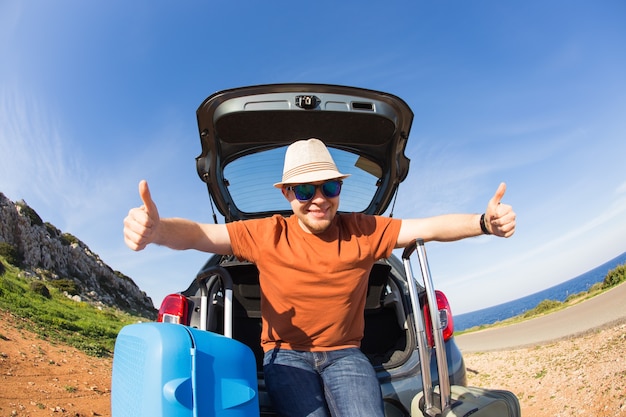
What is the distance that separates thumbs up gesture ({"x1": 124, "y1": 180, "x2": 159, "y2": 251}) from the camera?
1.71 m

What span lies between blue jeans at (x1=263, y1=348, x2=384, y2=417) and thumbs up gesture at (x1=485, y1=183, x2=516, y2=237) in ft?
3.05

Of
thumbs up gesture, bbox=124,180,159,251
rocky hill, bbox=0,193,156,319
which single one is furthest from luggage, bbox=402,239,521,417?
rocky hill, bbox=0,193,156,319

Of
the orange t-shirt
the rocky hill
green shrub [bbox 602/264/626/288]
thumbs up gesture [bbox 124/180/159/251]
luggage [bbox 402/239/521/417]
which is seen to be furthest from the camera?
the rocky hill

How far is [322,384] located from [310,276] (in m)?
0.54

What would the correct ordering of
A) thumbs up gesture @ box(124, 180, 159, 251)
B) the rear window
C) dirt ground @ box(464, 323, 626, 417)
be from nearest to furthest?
thumbs up gesture @ box(124, 180, 159, 251), the rear window, dirt ground @ box(464, 323, 626, 417)

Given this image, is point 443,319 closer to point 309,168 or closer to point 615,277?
point 309,168

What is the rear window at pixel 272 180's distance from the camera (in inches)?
131

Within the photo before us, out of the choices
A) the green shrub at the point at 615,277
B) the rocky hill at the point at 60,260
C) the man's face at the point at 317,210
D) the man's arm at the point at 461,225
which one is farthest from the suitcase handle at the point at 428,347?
the rocky hill at the point at 60,260

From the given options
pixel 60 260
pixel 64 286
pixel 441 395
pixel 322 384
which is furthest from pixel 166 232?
pixel 60 260

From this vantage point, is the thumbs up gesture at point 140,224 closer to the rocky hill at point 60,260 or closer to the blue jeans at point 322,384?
the blue jeans at point 322,384

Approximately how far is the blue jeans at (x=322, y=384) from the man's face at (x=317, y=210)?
0.65 meters

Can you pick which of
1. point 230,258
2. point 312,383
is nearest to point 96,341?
point 230,258

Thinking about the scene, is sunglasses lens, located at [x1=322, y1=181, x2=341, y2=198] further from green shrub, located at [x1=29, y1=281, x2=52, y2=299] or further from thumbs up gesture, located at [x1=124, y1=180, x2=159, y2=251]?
green shrub, located at [x1=29, y1=281, x2=52, y2=299]

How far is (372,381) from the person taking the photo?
2098mm
